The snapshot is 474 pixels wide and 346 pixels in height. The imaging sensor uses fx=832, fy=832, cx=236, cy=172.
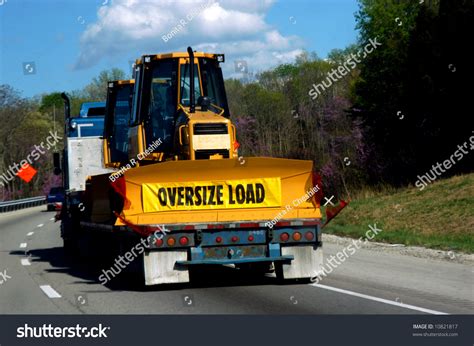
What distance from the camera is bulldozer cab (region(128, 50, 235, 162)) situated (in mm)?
13602

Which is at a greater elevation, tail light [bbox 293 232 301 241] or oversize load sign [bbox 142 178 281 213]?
oversize load sign [bbox 142 178 281 213]

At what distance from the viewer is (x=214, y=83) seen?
14.3 m

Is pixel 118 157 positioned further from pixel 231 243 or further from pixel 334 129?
pixel 334 129

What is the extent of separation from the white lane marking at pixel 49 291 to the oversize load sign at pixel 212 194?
1.82 m

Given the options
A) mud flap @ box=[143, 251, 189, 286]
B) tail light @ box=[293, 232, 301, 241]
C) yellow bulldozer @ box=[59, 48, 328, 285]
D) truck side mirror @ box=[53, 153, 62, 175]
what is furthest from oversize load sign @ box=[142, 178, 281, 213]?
truck side mirror @ box=[53, 153, 62, 175]

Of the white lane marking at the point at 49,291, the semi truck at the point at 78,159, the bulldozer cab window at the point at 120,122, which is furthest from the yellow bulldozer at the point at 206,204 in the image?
the semi truck at the point at 78,159

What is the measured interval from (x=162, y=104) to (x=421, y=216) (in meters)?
11.5

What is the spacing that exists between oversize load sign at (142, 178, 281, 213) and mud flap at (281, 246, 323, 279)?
78cm

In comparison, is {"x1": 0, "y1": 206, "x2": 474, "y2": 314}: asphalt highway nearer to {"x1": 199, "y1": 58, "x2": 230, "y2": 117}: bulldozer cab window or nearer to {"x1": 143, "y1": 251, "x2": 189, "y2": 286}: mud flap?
{"x1": 143, "y1": 251, "x2": 189, "y2": 286}: mud flap

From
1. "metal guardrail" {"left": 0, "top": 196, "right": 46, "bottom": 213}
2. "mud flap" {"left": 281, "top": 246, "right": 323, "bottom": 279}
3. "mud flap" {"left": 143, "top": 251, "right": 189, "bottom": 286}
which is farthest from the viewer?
"metal guardrail" {"left": 0, "top": 196, "right": 46, "bottom": 213}

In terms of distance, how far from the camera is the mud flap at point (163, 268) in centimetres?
1173

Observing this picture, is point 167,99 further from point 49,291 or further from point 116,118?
point 116,118

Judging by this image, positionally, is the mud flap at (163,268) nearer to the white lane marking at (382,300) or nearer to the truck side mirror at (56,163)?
the white lane marking at (382,300)
